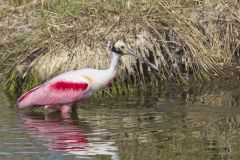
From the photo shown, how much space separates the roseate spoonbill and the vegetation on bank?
3.61 feet

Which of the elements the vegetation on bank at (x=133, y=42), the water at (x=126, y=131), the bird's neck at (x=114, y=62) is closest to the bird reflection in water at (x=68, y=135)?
the water at (x=126, y=131)

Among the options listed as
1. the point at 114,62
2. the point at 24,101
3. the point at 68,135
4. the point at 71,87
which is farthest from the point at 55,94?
the point at 68,135

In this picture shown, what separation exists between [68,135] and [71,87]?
199cm

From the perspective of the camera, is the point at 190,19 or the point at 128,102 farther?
the point at 190,19

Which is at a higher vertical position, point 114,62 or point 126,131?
point 114,62

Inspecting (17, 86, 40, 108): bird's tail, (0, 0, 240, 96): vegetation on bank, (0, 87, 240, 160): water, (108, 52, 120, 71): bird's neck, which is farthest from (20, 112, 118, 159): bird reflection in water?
(0, 0, 240, 96): vegetation on bank

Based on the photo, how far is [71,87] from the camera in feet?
37.9

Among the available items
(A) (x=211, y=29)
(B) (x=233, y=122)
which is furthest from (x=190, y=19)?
(B) (x=233, y=122)

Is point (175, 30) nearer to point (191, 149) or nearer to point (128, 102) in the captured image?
point (128, 102)

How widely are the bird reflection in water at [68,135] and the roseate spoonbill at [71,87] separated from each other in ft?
0.71

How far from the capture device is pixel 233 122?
33.6 ft

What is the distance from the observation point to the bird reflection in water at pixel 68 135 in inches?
341

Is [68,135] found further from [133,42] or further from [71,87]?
[133,42]

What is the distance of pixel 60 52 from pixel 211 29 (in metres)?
2.61
